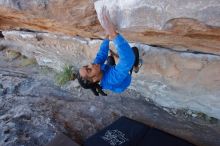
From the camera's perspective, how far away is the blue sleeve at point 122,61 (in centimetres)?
327

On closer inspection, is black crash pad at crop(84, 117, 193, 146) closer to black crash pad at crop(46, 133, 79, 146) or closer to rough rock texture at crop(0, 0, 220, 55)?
black crash pad at crop(46, 133, 79, 146)

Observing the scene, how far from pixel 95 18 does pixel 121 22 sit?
628 mm

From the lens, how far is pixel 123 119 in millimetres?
4617

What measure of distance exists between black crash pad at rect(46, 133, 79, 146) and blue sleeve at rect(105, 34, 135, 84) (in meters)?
1.25

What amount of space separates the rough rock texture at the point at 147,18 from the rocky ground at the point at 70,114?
136cm

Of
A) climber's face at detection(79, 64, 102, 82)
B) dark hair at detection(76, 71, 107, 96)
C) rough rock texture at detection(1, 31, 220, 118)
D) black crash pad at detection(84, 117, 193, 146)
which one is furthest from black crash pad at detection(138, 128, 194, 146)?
climber's face at detection(79, 64, 102, 82)

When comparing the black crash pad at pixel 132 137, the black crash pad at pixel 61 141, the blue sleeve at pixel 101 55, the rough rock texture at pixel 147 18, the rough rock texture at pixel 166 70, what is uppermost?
the rough rock texture at pixel 147 18

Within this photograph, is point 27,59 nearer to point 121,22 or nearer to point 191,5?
point 121,22

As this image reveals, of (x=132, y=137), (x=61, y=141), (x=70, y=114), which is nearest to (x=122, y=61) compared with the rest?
(x=132, y=137)

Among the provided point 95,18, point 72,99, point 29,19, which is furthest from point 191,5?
point 72,99

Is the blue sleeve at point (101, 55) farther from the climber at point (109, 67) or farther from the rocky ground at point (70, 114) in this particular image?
the rocky ground at point (70, 114)

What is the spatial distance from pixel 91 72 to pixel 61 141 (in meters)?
1.40

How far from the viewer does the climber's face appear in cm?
359

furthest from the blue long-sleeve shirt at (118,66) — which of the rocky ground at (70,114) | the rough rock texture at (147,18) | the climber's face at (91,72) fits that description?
the rocky ground at (70,114)
